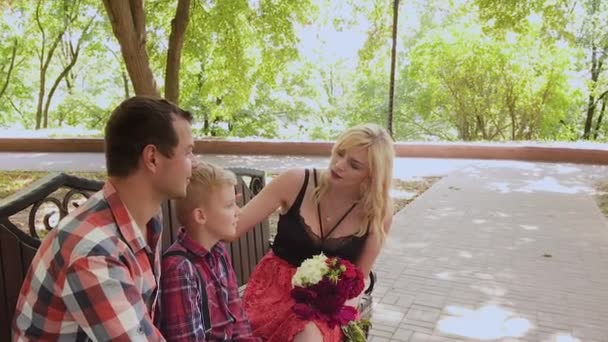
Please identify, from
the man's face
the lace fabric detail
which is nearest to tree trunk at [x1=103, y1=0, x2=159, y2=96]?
the lace fabric detail

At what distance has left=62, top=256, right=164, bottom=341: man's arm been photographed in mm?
1350

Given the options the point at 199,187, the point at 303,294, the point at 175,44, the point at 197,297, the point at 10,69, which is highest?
the point at 175,44

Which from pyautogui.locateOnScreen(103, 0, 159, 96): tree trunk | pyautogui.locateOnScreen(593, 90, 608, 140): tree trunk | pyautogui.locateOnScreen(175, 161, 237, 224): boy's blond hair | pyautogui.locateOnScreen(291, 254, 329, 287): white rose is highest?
pyautogui.locateOnScreen(103, 0, 159, 96): tree trunk

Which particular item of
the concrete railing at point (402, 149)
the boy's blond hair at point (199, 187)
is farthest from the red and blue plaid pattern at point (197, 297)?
the concrete railing at point (402, 149)

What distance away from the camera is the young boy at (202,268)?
1.81 metres

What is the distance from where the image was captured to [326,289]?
2.24 metres

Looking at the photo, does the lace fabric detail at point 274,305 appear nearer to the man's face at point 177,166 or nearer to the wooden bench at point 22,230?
the wooden bench at point 22,230

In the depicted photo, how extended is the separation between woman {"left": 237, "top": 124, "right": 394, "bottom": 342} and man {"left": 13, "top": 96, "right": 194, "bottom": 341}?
108 cm

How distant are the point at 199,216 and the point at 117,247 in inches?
20.4

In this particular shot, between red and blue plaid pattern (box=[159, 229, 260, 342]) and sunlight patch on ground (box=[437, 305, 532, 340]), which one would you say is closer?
red and blue plaid pattern (box=[159, 229, 260, 342])

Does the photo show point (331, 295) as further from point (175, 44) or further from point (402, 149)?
point (402, 149)

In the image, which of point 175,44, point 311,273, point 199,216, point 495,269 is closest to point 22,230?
point 199,216

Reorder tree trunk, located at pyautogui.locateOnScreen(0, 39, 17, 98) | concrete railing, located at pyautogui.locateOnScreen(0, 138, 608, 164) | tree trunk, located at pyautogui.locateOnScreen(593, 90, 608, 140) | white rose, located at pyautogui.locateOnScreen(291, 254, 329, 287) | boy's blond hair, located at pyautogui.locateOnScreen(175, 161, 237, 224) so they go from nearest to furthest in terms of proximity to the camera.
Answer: boy's blond hair, located at pyautogui.locateOnScreen(175, 161, 237, 224)
white rose, located at pyautogui.locateOnScreen(291, 254, 329, 287)
concrete railing, located at pyautogui.locateOnScreen(0, 138, 608, 164)
tree trunk, located at pyautogui.locateOnScreen(593, 90, 608, 140)
tree trunk, located at pyautogui.locateOnScreen(0, 39, 17, 98)

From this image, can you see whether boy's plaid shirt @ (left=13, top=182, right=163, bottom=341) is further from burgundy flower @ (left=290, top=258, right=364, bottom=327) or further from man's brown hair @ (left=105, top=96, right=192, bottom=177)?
burgundy flower @ (left=290, top=258, right=364, bottom=327)
